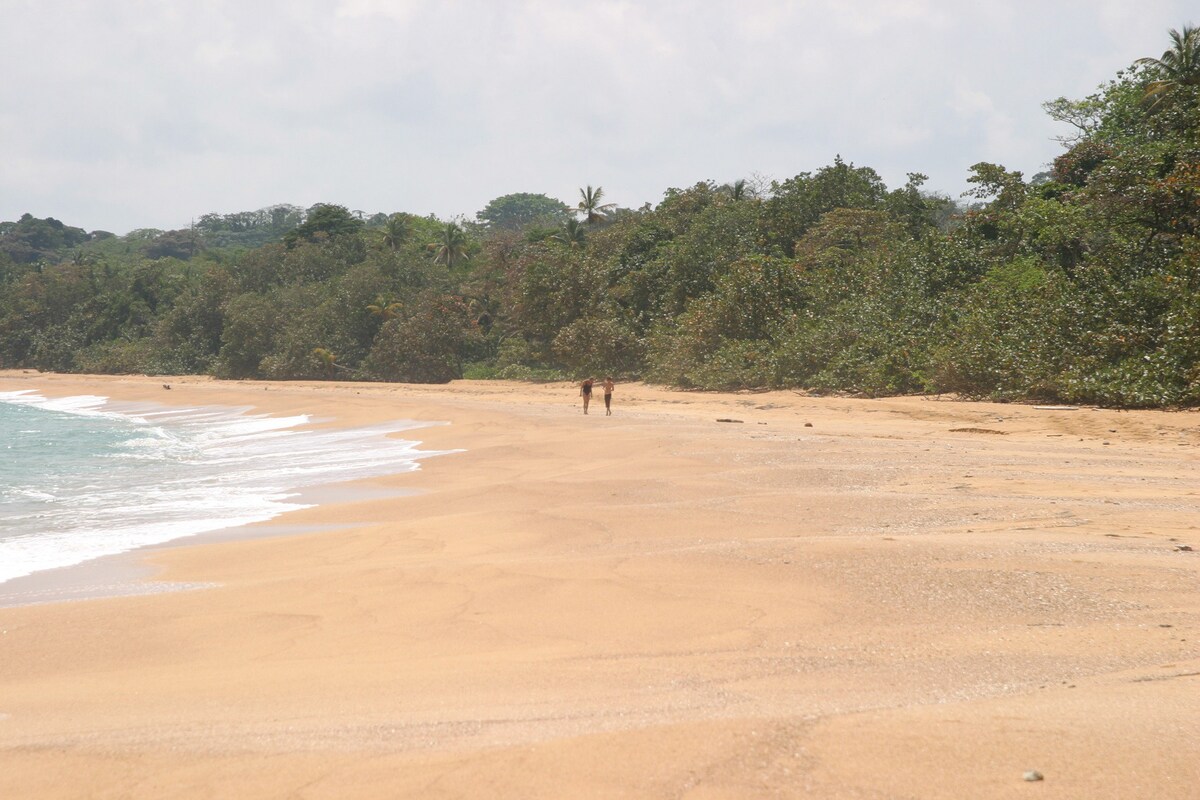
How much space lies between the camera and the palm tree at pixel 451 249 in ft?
195

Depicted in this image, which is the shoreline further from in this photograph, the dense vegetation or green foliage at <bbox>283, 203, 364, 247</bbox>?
green foliage at <bbox>283, 203, 364, 247</bbox>

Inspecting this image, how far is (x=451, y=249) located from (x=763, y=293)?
3248 centimetres

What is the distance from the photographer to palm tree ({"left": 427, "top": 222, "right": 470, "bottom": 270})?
5938cm

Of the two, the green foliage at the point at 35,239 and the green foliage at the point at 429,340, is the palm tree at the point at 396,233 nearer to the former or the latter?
the green foliage at the point at 429,340

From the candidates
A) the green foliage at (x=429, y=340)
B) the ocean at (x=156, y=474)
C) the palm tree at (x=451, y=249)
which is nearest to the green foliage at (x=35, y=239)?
the palm tree at (x=451, y=249)

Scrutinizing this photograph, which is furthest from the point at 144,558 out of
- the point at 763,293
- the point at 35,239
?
the point at 35,239

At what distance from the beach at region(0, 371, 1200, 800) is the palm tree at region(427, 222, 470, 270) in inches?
1972

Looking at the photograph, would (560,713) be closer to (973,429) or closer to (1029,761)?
(1029,761)

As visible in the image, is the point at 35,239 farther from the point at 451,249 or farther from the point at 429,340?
the point at 429,340

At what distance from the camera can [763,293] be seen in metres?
31.2

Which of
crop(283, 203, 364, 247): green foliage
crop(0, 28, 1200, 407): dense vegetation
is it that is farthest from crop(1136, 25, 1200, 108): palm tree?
crop(283, 203, 364, 247): green foliage

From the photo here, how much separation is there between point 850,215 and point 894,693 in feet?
105

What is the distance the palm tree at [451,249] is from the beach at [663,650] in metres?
50.1

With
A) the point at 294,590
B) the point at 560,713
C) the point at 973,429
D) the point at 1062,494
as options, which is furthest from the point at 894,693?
the point at 973,429
